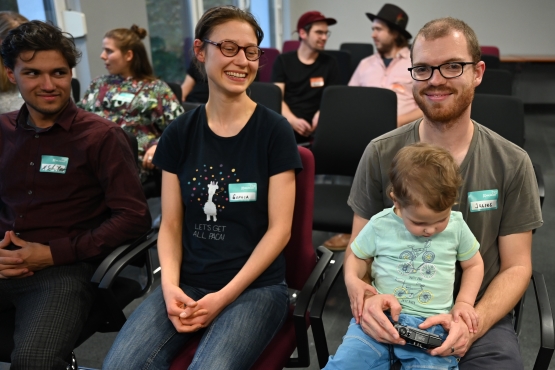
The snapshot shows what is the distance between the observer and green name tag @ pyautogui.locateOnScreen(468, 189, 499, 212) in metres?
1.43

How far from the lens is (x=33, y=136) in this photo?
178 centimetres

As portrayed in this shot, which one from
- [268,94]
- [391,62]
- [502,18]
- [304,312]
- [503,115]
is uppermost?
[502,18]

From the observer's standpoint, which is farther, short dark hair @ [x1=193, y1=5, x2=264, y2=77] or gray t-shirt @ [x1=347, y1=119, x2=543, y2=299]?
short dark hair @ [x1=193, y1=5, x2=264, y2=77]

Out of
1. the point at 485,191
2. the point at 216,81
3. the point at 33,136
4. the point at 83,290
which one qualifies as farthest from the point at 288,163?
the point at 33,136

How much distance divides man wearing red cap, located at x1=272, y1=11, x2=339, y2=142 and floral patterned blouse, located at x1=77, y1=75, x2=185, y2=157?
3.66ft

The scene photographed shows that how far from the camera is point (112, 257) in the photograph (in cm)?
164

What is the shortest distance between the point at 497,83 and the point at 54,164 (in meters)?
2.85

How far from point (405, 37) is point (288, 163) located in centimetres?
259

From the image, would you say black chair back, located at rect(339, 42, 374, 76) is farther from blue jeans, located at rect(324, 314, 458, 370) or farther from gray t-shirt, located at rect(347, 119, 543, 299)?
blue jeans, located at rect(324, 314, 458, 370)

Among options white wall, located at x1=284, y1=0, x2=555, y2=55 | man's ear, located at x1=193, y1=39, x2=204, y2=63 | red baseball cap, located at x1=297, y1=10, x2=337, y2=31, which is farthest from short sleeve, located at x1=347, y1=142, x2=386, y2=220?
white wall, located at x1=284, y1=0, x2=555, y2=55

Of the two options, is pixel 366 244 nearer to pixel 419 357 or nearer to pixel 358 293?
pixel 358 293

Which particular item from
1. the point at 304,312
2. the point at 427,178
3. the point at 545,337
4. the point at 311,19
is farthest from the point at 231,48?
the point at 311,19

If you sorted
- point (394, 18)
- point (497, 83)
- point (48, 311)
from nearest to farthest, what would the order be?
point (48, 311) → point (497, 83) → point (394, 18)

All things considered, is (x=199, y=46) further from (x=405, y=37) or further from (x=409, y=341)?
(x=405, y=37)
